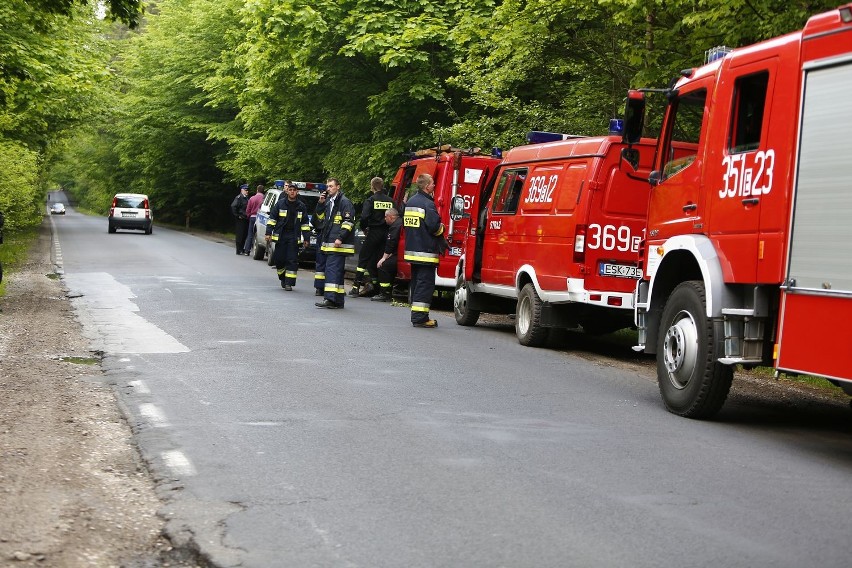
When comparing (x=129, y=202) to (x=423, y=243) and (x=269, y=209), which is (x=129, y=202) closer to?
(x=269, y=209)

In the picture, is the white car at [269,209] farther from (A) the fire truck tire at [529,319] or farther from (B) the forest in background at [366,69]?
(A) the fire truck tire at [529,319]

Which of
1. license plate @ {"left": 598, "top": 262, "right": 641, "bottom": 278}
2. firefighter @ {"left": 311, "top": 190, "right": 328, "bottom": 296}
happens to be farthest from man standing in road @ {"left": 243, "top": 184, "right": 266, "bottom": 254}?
license plate @ {"left": 598, "top": 262, "right": 641, "bottom": 278}

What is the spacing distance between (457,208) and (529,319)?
11.9ft

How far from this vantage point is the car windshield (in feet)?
151

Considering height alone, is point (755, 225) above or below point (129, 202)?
above

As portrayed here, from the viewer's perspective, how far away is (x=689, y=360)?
8.65m

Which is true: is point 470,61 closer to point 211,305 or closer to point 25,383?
point 211,305

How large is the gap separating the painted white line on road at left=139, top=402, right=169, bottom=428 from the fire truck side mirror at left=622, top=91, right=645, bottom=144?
453 cm

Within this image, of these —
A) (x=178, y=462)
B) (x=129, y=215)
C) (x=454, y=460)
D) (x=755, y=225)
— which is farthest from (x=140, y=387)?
(x=129, y=215)

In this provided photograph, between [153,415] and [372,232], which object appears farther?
[372,232]

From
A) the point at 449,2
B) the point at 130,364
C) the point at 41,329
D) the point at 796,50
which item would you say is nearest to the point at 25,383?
the point at 130,364

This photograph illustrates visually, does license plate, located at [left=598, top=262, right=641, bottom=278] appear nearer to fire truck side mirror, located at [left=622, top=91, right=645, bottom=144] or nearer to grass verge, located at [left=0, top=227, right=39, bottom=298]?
fire truck side mirror, located at [left=622, top=91, right=645, bottom=144]

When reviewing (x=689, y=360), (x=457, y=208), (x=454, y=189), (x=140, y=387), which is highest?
(x=454, y=189)

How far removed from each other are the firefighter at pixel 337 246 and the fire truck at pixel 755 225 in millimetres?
7679
